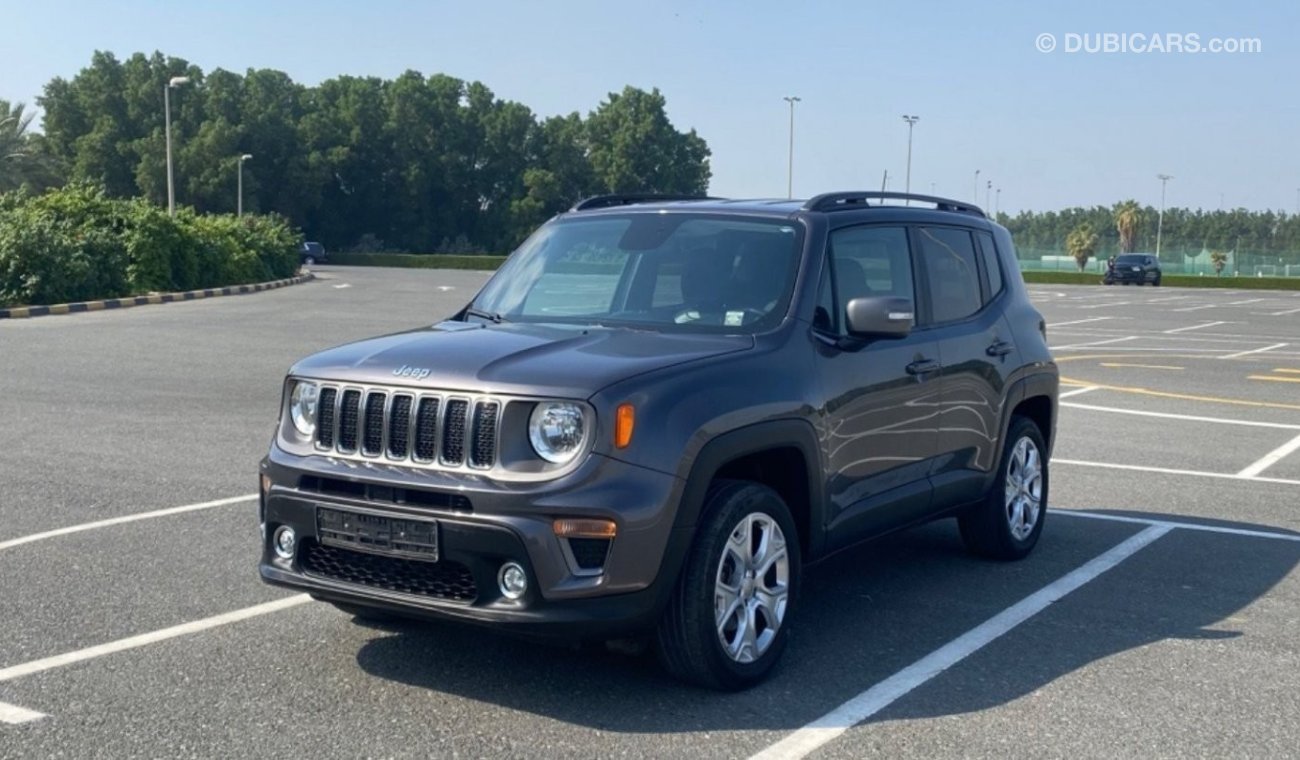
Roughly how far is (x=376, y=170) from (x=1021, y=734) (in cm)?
9820

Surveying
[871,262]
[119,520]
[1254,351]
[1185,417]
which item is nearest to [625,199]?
[871,262]

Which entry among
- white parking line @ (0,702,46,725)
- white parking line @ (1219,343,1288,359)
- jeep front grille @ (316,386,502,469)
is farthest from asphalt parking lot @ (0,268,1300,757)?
white parking line @ (1219,343,1288,359)

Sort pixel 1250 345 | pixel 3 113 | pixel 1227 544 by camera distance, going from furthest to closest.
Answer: pixel 3 113, pixel 1250 345, pixel 1227 544

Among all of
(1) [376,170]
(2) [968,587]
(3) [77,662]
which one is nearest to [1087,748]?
(2) [968,587]

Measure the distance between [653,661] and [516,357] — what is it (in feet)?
4.44

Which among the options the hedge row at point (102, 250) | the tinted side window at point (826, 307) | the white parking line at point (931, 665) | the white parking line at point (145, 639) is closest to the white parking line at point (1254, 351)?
the white parking line at point (931, 665)

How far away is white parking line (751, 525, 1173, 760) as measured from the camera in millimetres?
4770

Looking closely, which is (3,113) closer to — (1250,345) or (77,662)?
(1250,345)

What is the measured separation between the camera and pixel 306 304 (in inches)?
1319

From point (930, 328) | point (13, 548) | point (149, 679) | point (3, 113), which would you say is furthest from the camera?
point (3, 113)

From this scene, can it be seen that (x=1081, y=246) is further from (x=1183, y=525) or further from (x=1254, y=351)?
(x=1183, y=525)

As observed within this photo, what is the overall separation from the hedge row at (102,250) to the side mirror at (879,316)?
1061 inches

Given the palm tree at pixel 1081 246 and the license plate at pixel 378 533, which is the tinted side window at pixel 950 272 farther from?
the palm tree at pixel 1081 246

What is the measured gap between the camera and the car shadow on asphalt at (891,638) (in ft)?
16.8
